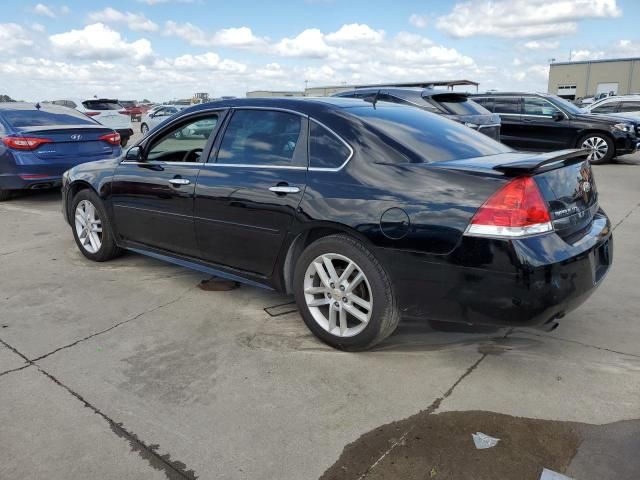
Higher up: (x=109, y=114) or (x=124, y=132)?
(x=109, y=114)

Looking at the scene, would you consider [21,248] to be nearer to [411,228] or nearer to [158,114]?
Answer: [411,228]

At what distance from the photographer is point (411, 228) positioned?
2842 millimetres

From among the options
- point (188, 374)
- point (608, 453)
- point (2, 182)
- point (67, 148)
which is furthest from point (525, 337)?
point (2, 182)

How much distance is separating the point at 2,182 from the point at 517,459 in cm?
801

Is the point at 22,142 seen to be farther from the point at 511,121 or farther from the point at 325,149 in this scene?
the point at 511,121

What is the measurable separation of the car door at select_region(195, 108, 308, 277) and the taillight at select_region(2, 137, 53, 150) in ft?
16.4

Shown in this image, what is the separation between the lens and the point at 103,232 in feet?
16.5

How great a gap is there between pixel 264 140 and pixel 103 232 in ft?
7.24

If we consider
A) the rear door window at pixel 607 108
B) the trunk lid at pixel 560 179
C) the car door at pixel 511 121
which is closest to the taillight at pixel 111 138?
the trunk lid at pixel 560 179

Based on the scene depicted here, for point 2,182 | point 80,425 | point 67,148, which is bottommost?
point 80,425

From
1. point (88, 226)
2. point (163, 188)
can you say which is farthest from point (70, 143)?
point (163, 188)

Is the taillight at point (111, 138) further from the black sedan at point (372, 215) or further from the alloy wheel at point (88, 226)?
the black sedan at point (372, 215)

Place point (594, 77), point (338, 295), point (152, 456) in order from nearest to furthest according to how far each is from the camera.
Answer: point (152, 456), point (338, 295), point (594, 77)

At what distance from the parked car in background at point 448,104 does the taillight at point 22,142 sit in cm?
476
